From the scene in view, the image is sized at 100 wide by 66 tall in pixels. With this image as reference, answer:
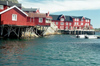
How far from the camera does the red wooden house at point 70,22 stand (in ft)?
351

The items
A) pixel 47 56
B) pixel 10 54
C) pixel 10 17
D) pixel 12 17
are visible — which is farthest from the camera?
pixel 12 17

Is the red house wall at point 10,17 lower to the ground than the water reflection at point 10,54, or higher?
higher

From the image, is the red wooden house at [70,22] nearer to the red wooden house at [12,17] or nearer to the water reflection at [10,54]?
the red wooden house at [12,17]

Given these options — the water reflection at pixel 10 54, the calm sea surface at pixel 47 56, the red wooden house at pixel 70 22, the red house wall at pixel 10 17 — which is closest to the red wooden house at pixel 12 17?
the red house wall at pixel 10 17

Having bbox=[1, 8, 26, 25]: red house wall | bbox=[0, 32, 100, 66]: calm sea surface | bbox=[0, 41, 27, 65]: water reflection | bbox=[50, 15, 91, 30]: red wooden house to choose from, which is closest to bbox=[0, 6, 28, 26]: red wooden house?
bbox=[1, 8, 26, 25]: red house wall

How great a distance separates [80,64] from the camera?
17.6m

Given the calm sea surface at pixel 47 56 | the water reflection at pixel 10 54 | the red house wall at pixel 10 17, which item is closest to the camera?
the calm sea surface at pixel 47 56

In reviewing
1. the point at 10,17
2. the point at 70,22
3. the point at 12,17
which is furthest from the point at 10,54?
the point at 70,22

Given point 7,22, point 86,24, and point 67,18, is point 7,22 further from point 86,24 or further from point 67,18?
point 86,24

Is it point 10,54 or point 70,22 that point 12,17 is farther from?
point 70,22

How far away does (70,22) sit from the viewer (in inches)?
4277

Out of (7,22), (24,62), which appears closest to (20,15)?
(7,22)

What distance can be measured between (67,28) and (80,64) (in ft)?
298

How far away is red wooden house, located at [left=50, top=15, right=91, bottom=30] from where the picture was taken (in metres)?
107
